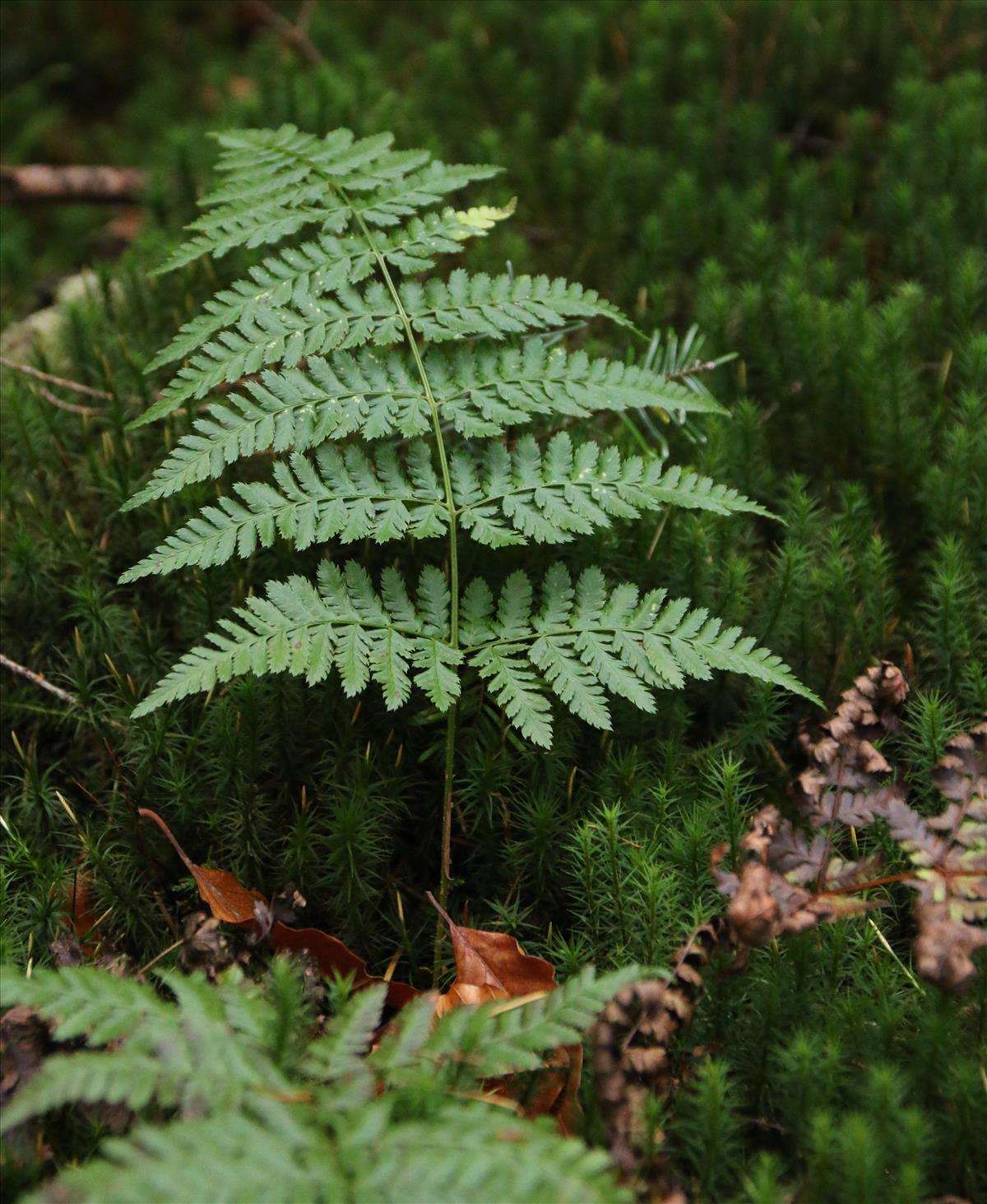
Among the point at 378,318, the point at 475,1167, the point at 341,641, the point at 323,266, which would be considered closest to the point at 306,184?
the point at 323,266

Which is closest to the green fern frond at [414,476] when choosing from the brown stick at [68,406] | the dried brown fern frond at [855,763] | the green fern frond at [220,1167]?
the dried brown fern frond at [855,763]

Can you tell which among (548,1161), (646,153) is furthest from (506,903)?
(646,153)

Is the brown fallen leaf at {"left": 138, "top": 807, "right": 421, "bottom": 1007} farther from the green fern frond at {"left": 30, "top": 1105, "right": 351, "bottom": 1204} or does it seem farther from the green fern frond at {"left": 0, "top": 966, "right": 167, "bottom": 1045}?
the green fern frond at {"left": 30, "top": 1105, "right": 351, "bottom": 1204}

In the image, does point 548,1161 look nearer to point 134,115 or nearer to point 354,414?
point 354,414

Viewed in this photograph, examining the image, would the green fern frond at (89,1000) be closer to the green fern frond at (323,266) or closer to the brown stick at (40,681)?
the brown stick at (40,681)

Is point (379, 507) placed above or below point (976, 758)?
above

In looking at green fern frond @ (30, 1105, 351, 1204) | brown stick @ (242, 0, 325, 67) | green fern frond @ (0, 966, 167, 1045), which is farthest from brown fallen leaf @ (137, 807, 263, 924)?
brown stick @ (242, 0, 325, 67)
